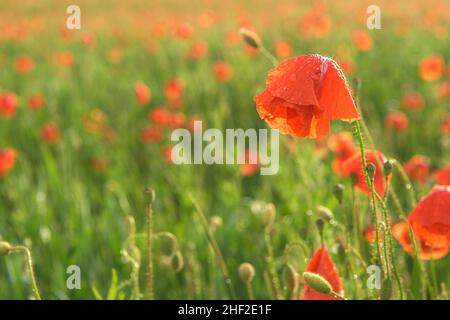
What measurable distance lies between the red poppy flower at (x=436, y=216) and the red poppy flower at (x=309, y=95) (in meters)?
0.31

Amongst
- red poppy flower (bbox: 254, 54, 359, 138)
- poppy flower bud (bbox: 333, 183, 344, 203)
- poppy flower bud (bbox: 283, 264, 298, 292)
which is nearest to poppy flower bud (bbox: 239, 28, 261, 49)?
poppy flower bud (bbox: 333, 183, 344, 203)

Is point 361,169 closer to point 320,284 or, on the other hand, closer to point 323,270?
point 323,270

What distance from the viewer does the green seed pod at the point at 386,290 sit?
4.15 feet

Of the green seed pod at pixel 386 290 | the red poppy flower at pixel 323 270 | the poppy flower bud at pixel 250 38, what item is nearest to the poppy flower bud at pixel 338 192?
the red poppy flower at pixel 323 270

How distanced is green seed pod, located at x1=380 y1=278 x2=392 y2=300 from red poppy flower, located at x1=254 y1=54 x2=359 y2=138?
295mm

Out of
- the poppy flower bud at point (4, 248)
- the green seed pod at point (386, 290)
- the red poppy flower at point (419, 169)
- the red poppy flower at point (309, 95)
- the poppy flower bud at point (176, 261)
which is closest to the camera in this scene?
the red poppy flower at point (309, 95)

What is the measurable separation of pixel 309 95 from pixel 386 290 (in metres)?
0.38

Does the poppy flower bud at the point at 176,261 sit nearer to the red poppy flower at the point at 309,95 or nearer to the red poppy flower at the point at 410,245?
the red poppy flower at the point at 410,245

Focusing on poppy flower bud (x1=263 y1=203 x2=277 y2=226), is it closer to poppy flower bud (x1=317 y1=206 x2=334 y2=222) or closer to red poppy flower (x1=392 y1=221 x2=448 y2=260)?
poppy flower bud (x1=317 y1=206 x2=334 y2=222)

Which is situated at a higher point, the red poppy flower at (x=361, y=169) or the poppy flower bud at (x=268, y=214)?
the red poppy flower at (x=361, y=169)

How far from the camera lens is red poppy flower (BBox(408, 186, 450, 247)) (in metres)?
1.34

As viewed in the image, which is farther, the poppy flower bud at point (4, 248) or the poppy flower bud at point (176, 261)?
the poppy flower bud at point (176, 261)

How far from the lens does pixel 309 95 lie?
1129 mm

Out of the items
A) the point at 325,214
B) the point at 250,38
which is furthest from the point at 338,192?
the point at 250,38
